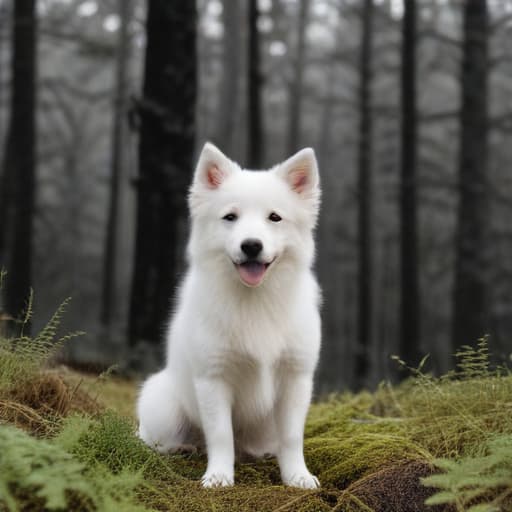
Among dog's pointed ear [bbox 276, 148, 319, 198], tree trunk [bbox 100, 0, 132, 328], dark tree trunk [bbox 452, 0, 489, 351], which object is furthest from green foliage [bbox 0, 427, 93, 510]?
tree trunk [bbox 100, 0, 132, 328]

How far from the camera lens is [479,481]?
267cm

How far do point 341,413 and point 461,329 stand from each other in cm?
720

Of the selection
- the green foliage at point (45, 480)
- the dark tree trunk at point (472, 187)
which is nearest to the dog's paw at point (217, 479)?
the green foliage at point (45, 480)

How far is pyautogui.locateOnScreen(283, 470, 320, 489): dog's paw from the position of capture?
353 centimetres

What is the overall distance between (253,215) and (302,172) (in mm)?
480

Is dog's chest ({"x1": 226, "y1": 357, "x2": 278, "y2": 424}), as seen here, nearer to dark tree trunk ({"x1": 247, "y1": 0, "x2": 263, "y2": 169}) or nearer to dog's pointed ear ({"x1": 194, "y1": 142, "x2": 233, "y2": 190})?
dog's pointed ear ({"x1": 194, "y1": 142, "x2": 233, "y2": 190})

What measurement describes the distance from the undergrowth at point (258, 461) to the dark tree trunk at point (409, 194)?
884 centimetres

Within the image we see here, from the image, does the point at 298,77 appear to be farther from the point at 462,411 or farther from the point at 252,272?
the point at 252,272

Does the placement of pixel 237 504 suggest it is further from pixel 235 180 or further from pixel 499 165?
pixel 499 165

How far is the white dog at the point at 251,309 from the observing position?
3.55 m

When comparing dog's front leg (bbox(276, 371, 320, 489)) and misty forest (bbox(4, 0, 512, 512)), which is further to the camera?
dog's front leg (bbox(276, 371, 320, 489))

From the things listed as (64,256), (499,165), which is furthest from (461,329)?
(64,256)

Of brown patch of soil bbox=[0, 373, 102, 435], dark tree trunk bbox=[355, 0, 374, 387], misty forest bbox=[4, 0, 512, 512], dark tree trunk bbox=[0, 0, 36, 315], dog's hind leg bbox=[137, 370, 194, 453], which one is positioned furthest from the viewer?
dark tree trunk bbox=[355, 0, 374, 387]

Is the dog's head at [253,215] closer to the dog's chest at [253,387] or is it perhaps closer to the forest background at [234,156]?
the dog's chest at [253,387]
